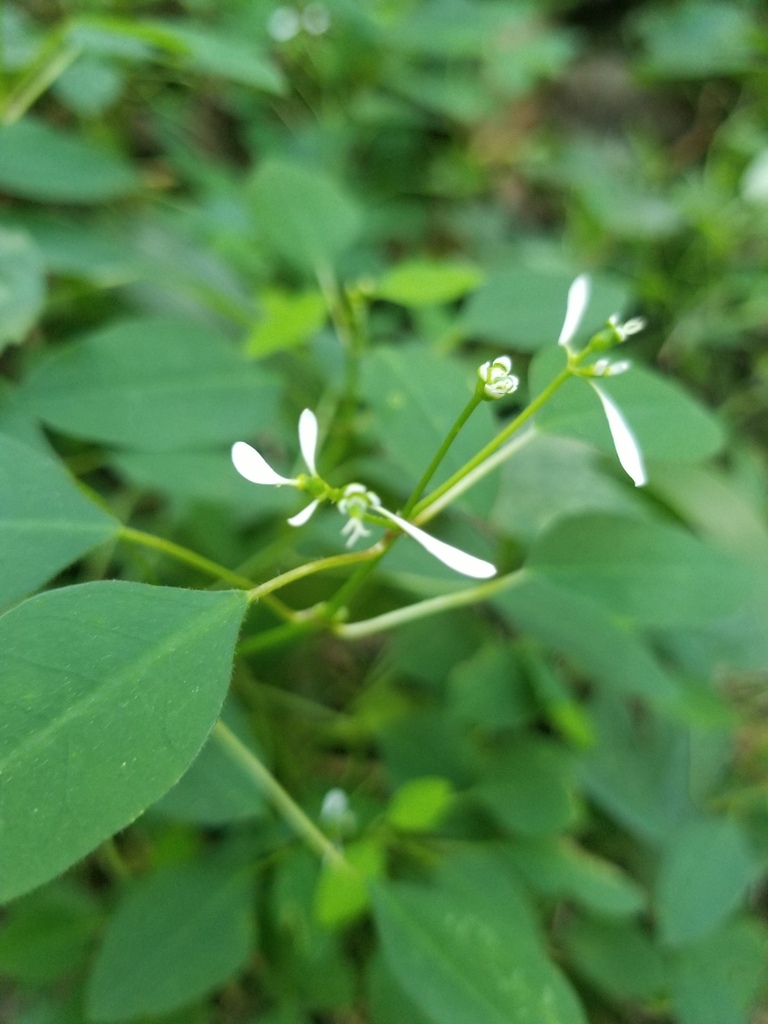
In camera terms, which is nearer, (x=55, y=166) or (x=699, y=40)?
(x=55, y=166)

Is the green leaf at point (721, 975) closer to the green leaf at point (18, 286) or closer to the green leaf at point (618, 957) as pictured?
the green leaf at point (618, 957)

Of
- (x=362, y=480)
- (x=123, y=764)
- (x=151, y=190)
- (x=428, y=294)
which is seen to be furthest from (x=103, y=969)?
(x=151, y=190)

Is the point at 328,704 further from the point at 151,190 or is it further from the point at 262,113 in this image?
the point at 262,113

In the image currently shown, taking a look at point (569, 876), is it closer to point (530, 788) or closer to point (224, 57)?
point (530, 788)

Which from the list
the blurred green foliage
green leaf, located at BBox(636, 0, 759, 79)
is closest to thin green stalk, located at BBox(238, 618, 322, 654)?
the blurred green foliage

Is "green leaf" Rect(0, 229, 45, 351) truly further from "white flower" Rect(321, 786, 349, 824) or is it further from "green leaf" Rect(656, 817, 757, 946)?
"green leaf" Rect(656, 817, 757, 946)

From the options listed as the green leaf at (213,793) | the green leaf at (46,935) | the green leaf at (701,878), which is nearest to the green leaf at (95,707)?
the green leaf at (213,793)

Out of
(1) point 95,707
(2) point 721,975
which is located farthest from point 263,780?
(2) point 721,975
